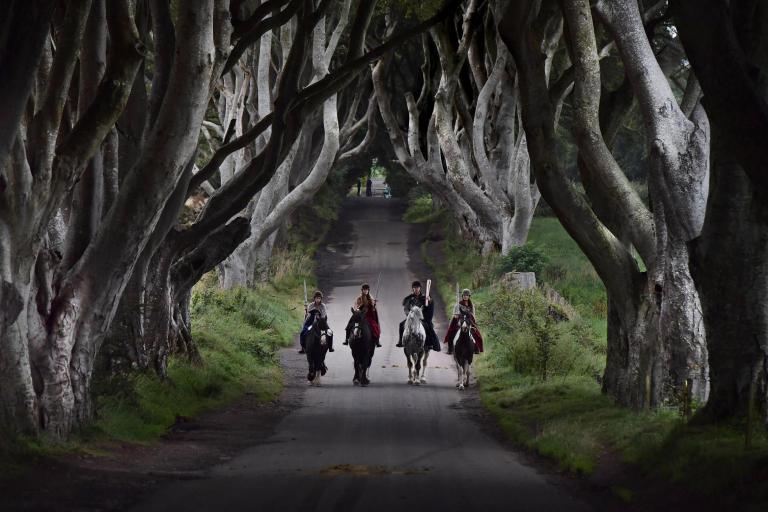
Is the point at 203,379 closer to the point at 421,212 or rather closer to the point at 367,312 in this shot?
the point at 367,312

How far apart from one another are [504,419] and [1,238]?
946cm

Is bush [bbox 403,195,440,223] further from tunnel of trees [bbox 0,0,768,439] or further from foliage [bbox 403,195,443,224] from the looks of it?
tunnel of trees [bbox 0,0,768,439]

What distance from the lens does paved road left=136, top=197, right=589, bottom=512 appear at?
11.7 metres

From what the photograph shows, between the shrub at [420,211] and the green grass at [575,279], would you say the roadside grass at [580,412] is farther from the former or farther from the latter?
Result: the shrub at [420,211]

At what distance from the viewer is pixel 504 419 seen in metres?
20.2

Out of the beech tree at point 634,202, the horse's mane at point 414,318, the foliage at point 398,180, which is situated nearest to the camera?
the beech tree at point 634,202

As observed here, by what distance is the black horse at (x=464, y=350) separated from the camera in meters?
25.6

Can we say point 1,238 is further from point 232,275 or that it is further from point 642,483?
point 232,275

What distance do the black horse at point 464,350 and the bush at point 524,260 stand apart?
1105 centimetres

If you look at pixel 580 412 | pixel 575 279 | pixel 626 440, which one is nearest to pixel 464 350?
pixel 580 412

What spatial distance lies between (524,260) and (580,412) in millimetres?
18495

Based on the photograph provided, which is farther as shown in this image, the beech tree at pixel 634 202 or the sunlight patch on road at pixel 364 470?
the beech tree at pixel 634 202

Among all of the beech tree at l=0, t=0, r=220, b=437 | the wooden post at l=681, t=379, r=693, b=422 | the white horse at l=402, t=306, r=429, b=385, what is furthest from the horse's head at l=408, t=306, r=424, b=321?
the wooden post at l=681, t=379, r=693, b=422

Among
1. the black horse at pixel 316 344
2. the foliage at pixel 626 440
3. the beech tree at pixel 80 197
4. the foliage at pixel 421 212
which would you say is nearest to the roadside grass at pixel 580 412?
the foliage at pixel 626 440
